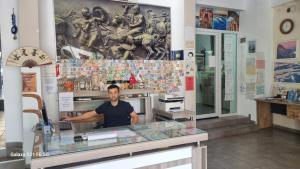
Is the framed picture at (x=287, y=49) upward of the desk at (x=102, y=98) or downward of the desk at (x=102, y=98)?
upward

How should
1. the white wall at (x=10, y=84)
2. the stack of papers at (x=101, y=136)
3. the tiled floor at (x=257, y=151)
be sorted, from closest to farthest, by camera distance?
the stack of papers at (x=101, y=136) < the white wall at (x=10, y=84) < the tiled floor at (x=257, y=151)

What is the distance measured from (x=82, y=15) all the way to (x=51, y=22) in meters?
0.49

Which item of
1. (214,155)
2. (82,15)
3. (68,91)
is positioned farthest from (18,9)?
(214,155)

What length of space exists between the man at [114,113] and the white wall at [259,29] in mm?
3604

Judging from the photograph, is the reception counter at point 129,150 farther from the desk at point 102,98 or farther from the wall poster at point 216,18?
the wall poster at point 216,18

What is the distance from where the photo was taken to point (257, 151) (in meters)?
4.21

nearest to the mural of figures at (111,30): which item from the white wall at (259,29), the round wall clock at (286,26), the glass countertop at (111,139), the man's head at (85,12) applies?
the man's head at (85,12)

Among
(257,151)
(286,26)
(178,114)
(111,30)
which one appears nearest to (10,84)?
(111,30)

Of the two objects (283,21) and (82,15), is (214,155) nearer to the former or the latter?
(82,15)

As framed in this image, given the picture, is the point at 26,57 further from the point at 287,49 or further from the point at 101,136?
the point at 287,49

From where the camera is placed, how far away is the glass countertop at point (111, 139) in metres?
1.88

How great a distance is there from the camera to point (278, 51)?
5.55 m

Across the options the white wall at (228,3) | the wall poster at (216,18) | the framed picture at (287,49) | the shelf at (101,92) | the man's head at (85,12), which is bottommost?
the shelf at (101,92)

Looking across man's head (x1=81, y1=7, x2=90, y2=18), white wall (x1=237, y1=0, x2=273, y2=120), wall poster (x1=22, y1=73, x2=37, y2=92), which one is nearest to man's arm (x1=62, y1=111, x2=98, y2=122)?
wall poster (x1=22, y1=73, x2=37, y2=92)
